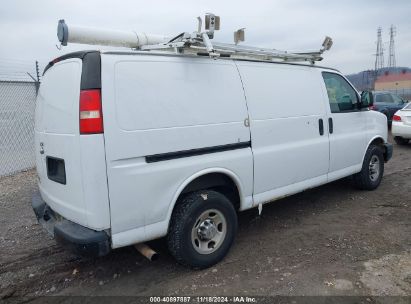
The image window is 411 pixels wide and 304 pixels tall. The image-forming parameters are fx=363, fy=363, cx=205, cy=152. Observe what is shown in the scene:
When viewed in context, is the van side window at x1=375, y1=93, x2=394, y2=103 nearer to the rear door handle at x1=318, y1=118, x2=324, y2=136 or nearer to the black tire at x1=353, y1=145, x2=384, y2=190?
the black tire at x1=353, y1=145, x2=384, y2=190

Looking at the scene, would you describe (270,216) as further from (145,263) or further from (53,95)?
(53,95)

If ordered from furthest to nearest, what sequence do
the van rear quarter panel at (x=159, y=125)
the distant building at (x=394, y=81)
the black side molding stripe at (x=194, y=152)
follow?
1. the distant building at (x=394, y=81)
2. the black side molding stripe at (x=194, y=152)
3. the van rear quarter panel at (x=159, y=125)

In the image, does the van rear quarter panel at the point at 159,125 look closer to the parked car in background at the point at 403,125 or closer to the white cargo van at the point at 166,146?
the white cargo van at the point at 166,146

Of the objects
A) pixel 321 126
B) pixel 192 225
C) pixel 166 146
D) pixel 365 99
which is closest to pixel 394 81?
pixel 365 99

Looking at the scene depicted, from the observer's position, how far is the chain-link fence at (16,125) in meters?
7.57

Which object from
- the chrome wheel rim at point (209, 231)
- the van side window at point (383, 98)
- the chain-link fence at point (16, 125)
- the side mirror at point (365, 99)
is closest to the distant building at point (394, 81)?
the van side window at point (383, 98)

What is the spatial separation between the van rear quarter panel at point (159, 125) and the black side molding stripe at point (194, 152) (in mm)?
32

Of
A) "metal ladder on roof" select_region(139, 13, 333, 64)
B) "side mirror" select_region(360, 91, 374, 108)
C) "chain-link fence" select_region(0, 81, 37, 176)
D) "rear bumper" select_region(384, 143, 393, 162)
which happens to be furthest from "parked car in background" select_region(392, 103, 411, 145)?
"chain-link fence" select_region(0, 81, 37, 176)

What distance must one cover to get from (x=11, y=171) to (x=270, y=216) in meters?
5.78

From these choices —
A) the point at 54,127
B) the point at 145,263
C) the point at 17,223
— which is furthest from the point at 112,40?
the point at 17,223

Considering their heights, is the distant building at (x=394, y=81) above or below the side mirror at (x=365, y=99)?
above

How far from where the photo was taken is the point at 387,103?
49.2ft

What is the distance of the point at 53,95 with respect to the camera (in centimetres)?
332

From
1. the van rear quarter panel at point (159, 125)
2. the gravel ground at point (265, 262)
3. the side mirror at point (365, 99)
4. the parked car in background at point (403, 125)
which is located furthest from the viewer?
the parked car in background at point (403, 125)
